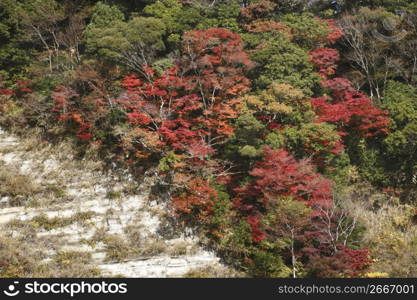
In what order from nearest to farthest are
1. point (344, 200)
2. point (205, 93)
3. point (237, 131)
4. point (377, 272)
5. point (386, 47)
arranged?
point (377, 272) → point (344, 200) → point (237, 131) → point (205, 93) → point (386, 47)

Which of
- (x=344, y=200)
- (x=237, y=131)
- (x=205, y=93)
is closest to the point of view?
(x=344, y=200)

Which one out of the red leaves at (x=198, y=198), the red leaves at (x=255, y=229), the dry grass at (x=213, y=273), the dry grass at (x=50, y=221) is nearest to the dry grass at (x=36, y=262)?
the dry grass at (x=50, y=221)

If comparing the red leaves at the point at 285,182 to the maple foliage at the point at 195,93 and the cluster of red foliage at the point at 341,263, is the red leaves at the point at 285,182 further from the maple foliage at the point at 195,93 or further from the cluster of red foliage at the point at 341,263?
the maple foliage at the point at 195,93

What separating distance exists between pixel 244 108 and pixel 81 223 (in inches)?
394

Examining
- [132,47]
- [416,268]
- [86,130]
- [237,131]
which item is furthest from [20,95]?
[416,268]

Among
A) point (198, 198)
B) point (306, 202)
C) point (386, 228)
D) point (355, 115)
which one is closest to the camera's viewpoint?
point (306, 202)

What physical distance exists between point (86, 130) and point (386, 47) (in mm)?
18845

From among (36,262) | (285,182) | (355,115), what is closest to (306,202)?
(285,182)

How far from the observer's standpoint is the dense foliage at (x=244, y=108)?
17625 mm

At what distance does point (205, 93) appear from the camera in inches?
875

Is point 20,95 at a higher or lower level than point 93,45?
lower

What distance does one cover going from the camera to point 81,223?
19.2 metres

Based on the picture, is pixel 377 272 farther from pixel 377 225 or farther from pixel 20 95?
pixel 20 95

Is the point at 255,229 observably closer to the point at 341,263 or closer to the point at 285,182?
the point at 285,182
